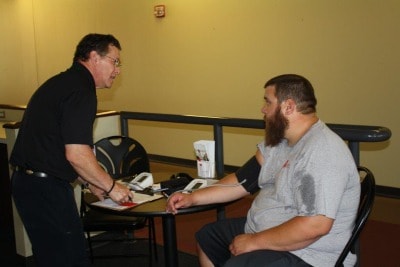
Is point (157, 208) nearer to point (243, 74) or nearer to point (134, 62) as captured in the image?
point (243, 74)

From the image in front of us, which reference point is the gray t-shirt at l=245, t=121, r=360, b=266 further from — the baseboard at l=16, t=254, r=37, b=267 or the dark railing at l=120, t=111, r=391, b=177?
the baseboard at l=16, t=254, r=37, b=267

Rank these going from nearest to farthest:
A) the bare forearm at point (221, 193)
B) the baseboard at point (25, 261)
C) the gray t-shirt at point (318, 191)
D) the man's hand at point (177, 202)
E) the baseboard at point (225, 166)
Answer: the gray t-shirt at point (318, 191) < the man's hand at point (177, 202) < the bare forearm at point (221, 193) < the baseboard at point (25, 261) < the baseboard at point (225, 166)

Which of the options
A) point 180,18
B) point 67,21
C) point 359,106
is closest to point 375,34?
point 359,106

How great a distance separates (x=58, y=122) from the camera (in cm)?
210

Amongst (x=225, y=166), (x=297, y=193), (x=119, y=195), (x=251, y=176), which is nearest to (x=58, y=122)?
(x=119, y=195)

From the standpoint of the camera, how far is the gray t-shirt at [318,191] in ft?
5.80

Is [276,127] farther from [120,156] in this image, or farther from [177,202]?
[120,156]

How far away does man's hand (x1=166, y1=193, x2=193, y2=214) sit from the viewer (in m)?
2.10

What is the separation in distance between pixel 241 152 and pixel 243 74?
96cm

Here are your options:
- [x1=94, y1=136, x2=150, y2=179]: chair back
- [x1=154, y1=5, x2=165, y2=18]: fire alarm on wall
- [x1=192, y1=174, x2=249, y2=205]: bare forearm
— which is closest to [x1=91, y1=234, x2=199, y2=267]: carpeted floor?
[x1=94, y1=136, x2=150, y2=179]: chair back

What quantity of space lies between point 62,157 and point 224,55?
151 inches

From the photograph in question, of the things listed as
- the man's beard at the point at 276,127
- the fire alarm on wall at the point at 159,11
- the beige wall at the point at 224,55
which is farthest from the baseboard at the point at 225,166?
the man's beard at the point at 276,127

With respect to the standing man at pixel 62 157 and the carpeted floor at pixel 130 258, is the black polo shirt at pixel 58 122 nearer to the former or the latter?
the standing man at pixel 62 157

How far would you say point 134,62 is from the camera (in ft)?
22.4
